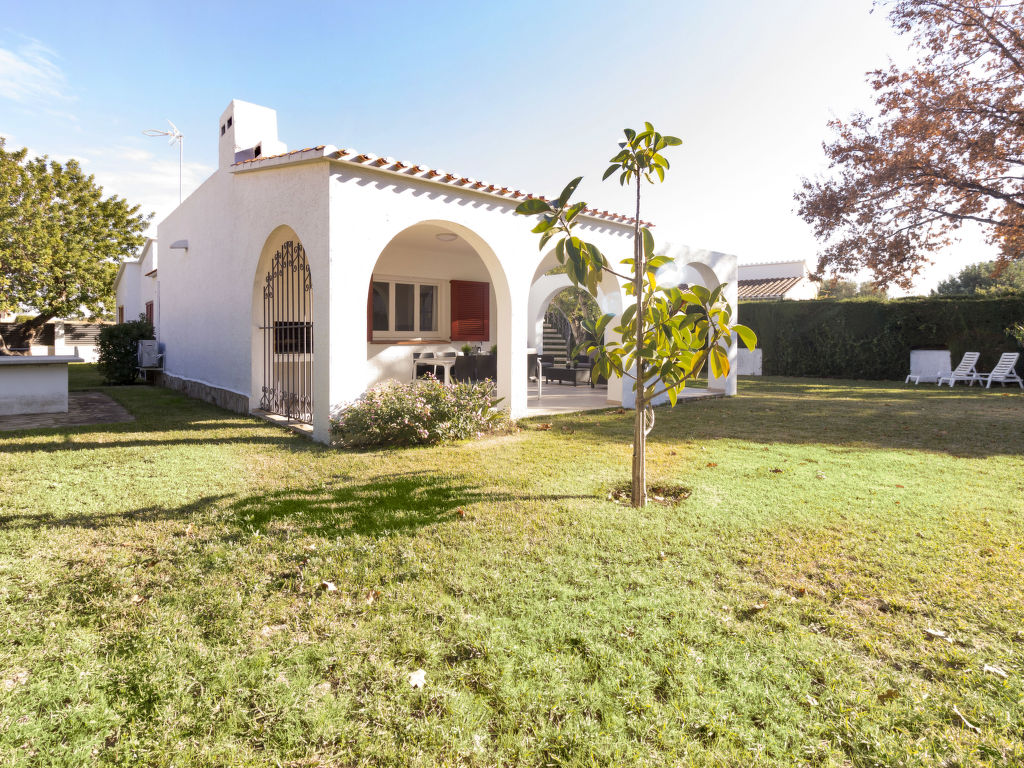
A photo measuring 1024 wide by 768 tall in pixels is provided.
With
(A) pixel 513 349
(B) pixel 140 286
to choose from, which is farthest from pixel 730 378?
(B) pixel 140 286

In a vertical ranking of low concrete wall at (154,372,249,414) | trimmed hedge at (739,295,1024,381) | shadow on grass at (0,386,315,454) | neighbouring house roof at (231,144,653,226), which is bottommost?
shadow on grass at (0,386,315,454)

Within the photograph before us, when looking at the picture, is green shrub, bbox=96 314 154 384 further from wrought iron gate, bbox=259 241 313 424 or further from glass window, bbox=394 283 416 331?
glass window, bbox=394 283 416 331

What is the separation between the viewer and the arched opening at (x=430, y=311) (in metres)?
11.3

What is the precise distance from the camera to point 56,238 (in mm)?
21719

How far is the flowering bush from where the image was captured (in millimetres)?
7051

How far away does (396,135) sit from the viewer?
14.0 meters

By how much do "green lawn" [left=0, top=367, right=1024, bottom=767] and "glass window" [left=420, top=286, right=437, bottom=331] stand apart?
717cm

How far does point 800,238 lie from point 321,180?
18.1 metres

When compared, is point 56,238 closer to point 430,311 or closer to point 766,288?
point 430,311

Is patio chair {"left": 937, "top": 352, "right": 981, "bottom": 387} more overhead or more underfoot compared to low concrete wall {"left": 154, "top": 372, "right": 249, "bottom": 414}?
more overhead

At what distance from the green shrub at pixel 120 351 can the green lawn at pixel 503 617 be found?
11.1 meters

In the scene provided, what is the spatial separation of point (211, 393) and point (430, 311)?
4.86 meters

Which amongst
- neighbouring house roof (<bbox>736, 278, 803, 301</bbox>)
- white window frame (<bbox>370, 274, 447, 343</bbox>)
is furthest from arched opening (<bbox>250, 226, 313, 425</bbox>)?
neighbouring house roof (<bbox>736, 278, 803, 301</bbox>)

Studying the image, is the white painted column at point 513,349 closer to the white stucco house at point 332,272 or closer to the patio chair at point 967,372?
the white stucco house at point 332,272
